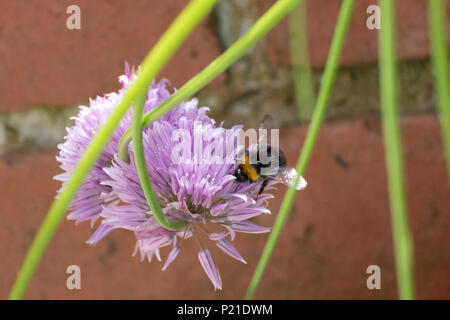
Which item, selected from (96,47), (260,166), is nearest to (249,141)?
(260,166)

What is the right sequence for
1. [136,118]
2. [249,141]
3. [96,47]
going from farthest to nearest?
[96,47] < [249,141] < [136,118]

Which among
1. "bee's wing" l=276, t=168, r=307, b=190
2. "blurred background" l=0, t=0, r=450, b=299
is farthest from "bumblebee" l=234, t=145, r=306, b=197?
"blurred background" l=0, t=0, r=450, b=299

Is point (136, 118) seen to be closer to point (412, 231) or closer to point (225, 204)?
point (225, 204)
